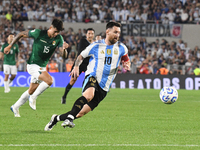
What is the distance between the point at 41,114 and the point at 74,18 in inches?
786

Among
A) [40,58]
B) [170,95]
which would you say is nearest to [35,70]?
[40,58]

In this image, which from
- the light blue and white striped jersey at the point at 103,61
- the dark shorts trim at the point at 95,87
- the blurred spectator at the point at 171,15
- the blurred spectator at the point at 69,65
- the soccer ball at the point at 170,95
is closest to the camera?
the dark shorts trim at the point at 95,87

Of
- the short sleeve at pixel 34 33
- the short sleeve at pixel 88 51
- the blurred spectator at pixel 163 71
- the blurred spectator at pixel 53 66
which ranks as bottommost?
the blurred spectator at pixel 163 71

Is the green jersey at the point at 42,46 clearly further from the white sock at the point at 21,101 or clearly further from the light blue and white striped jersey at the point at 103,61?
the light blue and white striped jersey at the point at 103,61

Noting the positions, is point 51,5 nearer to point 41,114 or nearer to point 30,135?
point 41,114

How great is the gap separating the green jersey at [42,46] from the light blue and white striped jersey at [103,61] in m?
2.54

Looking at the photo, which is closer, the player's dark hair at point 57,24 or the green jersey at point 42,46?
the player's dark hair at point 57,24

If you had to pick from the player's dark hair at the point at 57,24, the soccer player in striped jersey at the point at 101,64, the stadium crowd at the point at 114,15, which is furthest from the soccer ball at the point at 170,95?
the stadium crowd at the point at 114,15

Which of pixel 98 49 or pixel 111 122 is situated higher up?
pixel 98 49

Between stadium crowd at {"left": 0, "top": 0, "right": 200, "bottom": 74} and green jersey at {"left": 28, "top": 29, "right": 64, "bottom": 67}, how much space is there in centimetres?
1607

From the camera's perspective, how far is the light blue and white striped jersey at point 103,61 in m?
6.64

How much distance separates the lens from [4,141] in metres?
5.64

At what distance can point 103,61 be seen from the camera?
668cm

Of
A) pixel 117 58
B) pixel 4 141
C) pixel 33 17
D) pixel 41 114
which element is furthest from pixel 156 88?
pixel 4 141
